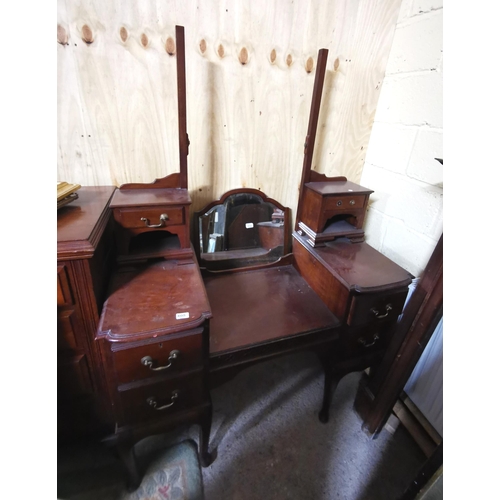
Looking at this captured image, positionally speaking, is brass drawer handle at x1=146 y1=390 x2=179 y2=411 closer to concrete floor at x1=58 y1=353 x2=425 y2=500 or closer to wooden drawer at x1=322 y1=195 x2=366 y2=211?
concrete floor at x1=58 y1=353 x2=425 y2=500

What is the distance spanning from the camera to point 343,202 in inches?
46.9

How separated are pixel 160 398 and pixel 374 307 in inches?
31.5

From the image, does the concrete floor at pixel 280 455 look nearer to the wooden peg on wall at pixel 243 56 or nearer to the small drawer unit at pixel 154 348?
the small drawer unit at pixel 154 348

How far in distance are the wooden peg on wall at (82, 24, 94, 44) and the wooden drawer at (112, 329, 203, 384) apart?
3.25 ft

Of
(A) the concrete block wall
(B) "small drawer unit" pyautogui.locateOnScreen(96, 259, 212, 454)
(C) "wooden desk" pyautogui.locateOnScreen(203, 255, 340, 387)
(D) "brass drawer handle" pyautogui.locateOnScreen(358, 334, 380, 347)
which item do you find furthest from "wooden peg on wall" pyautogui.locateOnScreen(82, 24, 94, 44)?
(D) "brass drawer handle" pyautogui.locateOnScreen(358, 334, 380, 347)

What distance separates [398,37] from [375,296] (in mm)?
1108

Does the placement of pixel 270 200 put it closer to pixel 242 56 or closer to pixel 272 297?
pixel 272 297

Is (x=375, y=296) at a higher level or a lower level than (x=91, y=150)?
lower

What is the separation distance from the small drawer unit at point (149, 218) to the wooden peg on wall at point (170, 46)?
1.57 ft

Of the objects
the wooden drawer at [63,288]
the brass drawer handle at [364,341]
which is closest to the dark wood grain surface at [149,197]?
the wooden drawer at [63,288]

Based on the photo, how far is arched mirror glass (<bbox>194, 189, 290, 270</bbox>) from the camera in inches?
49.3

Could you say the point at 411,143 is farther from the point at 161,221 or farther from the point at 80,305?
the point at 80,305
